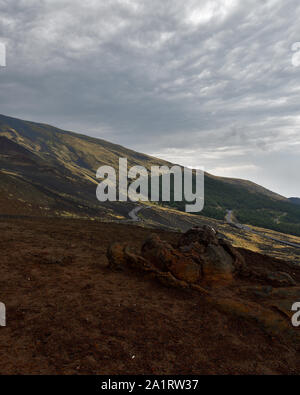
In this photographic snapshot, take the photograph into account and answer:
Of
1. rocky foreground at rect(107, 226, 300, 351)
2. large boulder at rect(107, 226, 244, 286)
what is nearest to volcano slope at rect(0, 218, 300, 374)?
rocky foreground at rect(107, 226, 300, 351)

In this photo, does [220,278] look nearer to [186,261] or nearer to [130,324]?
[186,261]

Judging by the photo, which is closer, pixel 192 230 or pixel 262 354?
pixel 262 354

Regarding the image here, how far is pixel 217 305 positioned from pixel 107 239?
42.6ft

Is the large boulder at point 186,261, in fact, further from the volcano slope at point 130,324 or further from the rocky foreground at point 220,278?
the volcano slope at point 130,324

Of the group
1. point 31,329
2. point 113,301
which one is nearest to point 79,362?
point 31,329

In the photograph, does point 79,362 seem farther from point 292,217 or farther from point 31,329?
point 292,217

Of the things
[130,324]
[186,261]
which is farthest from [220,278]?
[130,324]

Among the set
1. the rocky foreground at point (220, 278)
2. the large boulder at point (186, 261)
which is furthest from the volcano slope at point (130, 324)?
the large boulder at point (186, 261)

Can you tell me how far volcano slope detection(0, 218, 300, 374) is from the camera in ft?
22.9

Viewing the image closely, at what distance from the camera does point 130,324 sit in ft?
28.3

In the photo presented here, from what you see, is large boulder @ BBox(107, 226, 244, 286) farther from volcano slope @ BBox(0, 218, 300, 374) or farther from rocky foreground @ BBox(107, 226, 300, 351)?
volcano slope @ BBox(0, 218, 300, 374)

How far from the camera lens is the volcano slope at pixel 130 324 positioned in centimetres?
698
